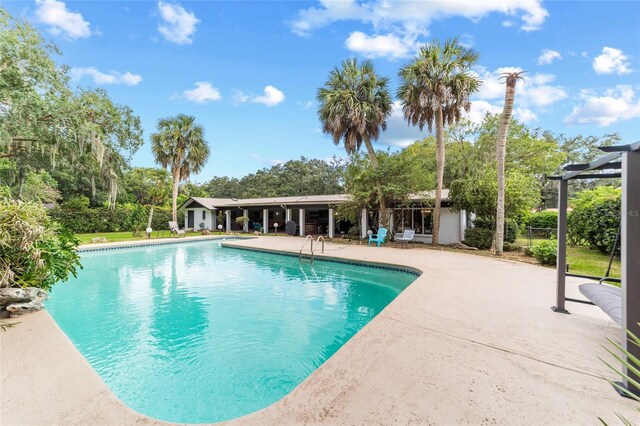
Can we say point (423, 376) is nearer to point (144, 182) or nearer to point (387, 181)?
point (387, 181)

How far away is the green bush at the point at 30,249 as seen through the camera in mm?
4371

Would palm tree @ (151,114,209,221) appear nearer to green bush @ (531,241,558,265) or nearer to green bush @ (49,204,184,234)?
green bush @ (49,204,184,234)

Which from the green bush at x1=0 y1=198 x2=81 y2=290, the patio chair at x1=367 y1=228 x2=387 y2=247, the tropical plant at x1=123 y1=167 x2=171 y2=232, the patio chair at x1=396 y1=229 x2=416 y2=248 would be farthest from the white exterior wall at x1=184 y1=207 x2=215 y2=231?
the green bush at x1=0 y1=198 x2=81 y2=290

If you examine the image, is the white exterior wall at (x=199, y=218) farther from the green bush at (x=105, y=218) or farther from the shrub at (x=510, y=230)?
the shrub at (x=510, y=230)

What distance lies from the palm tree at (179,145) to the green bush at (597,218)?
21837 millimetres

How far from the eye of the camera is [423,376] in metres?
2.81

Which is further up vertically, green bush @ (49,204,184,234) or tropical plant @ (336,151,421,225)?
tropical plant @ (336,151,421,225)

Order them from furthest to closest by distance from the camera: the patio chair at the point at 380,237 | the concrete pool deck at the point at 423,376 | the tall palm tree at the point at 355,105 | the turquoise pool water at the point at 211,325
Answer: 1. the tall palm tree at the point at 355,105
2. the patio chair at the point at 380,237
3. the turquoise pool water at the point at 211,325
4. the concrete pool deck at the point at 423,376

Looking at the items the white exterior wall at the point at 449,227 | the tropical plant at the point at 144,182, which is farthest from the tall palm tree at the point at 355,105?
the tropical plant at the point at 144,182

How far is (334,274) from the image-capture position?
941 cm

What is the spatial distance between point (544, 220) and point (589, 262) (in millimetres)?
10652

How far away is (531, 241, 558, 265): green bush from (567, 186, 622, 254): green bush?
1.90 m

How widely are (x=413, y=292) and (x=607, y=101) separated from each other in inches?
861

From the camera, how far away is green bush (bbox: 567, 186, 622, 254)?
919cm
